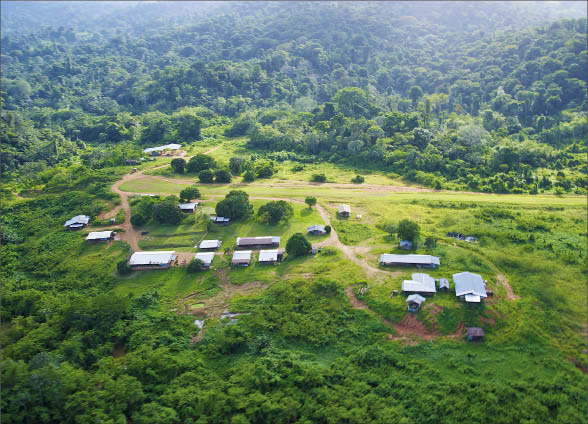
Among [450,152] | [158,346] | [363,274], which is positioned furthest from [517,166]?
[158,346]

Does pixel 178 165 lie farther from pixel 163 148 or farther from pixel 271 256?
pixel 271 256

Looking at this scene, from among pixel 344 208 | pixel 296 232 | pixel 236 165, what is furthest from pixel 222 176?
pixel 344 208

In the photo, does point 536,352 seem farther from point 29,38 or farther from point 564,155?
point 29,38

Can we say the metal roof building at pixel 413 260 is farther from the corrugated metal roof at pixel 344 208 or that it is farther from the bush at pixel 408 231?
the corrugated metal roof at pixel 344 208

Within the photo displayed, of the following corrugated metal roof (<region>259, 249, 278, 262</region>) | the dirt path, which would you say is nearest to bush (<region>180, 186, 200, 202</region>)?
the dirt path

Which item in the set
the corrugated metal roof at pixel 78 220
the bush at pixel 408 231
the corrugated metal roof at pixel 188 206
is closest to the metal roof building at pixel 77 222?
the corrugated metal roof at pixel 78 220

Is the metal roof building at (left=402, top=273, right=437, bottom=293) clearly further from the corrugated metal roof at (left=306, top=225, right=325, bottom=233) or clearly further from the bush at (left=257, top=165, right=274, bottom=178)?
the bush at (left=257, top=165, right=274, bottom=178)
